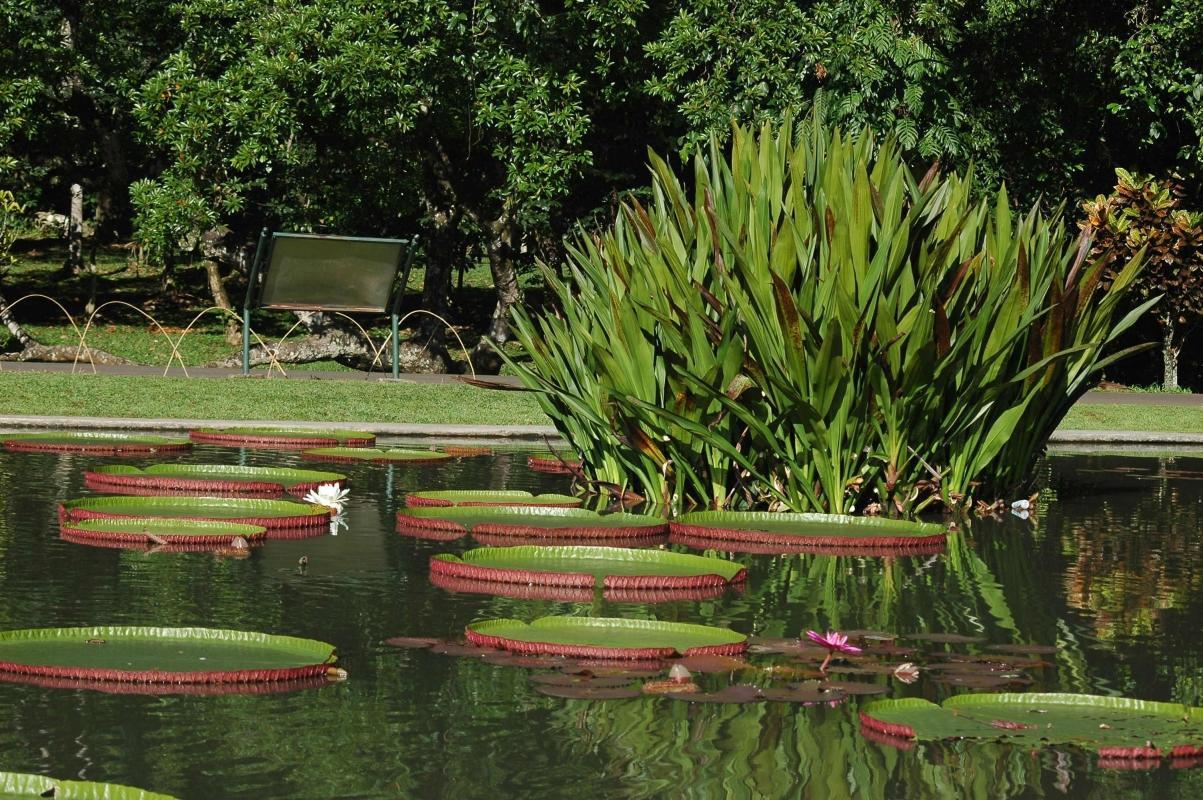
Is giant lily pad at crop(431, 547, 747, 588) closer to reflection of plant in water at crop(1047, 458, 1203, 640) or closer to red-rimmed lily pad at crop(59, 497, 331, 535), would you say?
red-rimmed lily pad at crop(59, 497, 331, 535)

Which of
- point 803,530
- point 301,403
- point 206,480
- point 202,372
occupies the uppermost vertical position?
point 202,372

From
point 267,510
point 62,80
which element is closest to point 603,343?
point 267,510

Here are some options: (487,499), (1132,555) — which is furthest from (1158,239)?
(487,499)

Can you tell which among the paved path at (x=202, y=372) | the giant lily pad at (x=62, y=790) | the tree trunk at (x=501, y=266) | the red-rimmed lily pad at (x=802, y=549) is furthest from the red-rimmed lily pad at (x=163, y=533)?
the tree trunk at (x=501, y=266)

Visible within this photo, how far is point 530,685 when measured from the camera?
629 centimetres

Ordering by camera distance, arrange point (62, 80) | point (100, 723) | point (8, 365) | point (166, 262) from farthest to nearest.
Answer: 1. point (166, 262)
2. point (62, 80)
3. point (8, 365)
4. point (100, 723)

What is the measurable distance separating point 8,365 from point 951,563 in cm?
2176

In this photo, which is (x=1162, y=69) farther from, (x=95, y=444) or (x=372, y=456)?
(x=95, y=444)

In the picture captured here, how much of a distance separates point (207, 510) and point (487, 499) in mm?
1797

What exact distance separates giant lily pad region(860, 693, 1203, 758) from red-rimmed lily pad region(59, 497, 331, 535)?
5.32 metres

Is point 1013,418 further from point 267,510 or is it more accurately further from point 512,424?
point 512,424

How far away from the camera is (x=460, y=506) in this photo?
36.0 feet

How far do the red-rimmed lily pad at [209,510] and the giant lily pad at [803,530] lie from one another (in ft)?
7.11

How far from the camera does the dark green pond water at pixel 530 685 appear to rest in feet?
16.6
